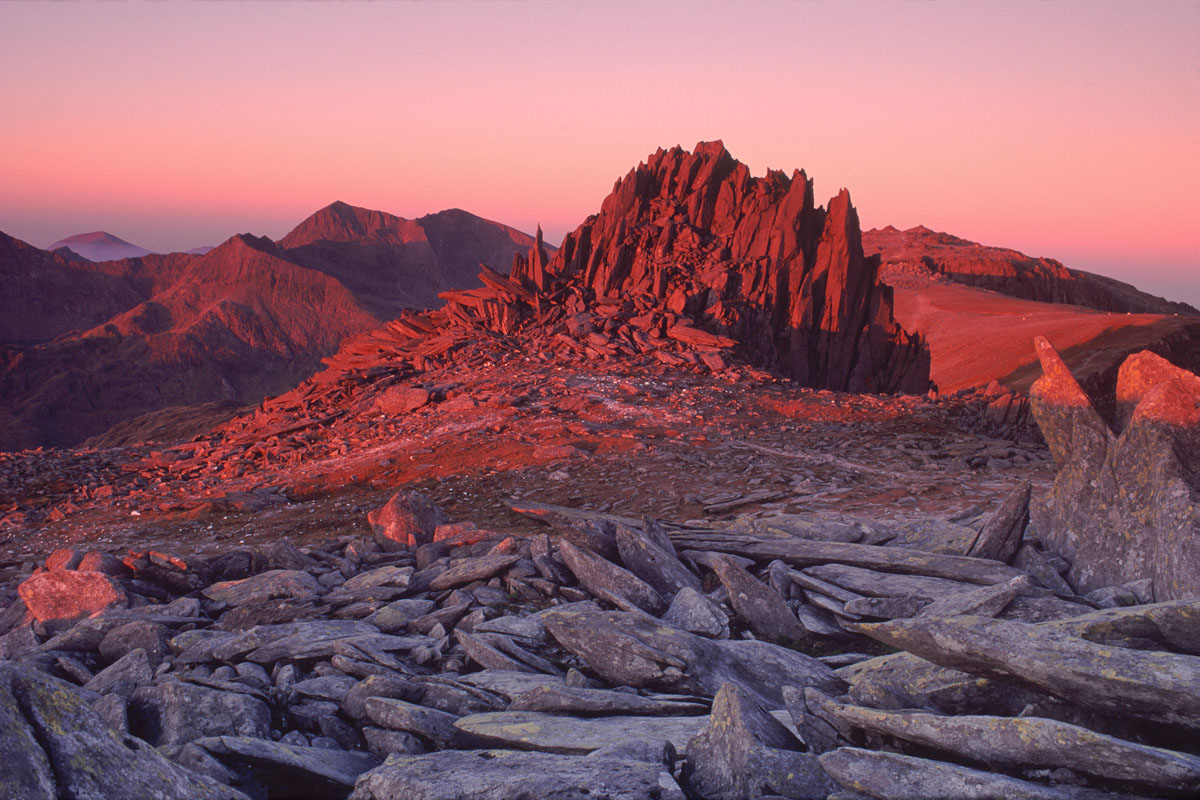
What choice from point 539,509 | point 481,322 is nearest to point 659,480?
point 539,509

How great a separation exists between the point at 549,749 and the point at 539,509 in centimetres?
603

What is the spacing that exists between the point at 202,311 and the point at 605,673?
354 feet

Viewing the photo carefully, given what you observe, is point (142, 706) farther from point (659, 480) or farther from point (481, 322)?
point (481, 322)

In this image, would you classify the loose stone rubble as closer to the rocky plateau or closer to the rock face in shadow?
the rocky plateau

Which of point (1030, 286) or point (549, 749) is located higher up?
point (1030, 286)

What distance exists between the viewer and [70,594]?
7680 mm

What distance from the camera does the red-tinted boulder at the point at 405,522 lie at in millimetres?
9547

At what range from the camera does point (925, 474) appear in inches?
536

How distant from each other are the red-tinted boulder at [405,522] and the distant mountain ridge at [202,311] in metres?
57.0

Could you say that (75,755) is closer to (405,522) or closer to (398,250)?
(405,522)

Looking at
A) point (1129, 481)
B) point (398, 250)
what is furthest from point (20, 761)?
point (398, 250)

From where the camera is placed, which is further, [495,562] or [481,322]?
[481,322]

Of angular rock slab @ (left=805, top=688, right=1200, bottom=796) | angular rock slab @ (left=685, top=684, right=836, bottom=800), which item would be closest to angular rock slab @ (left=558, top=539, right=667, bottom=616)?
angular rock slab @ (left=685, top=684, right=836, bottom=800)

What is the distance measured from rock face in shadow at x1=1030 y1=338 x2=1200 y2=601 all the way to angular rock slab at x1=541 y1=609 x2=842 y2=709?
304 cm
